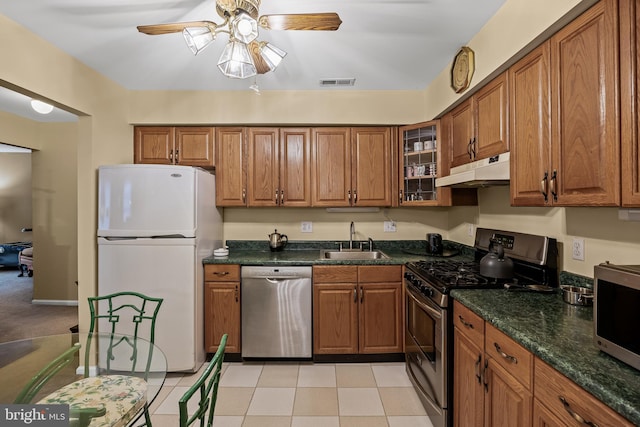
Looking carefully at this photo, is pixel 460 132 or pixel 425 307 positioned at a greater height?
pixel 460 132

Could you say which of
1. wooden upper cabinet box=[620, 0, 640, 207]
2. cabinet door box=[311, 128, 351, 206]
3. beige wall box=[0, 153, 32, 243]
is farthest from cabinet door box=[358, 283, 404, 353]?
beige wall box=[0, 153, 32, 243]

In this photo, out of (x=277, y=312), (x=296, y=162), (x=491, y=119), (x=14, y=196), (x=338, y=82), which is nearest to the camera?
(x=491, y=119)

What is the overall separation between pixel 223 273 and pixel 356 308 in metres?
1.22

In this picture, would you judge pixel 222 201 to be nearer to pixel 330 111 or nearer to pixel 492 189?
pixel 330 111

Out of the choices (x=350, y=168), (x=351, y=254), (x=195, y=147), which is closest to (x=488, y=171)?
(x=350, y=168)

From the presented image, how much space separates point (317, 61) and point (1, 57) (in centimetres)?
202

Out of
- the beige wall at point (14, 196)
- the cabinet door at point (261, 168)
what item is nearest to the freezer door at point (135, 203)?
the cabinet door at point (261, 168)

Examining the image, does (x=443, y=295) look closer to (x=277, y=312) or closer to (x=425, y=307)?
(x=425, y=307)

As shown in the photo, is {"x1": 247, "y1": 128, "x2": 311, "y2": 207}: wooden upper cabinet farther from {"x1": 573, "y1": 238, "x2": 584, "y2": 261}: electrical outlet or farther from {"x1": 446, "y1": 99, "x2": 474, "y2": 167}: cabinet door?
{"x1": 573, "y1": 238, "x2": 584, "y2": 261}: electrical outlet

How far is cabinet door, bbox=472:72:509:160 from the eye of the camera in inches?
72.9

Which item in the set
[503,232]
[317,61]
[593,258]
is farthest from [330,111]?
[593,258]

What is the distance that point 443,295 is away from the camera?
69.7 inches

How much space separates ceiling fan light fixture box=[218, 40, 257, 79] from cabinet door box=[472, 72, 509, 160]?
1.49 m

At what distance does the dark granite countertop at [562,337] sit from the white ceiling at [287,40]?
1.66 m
